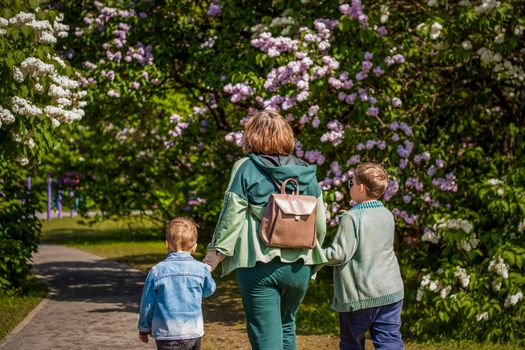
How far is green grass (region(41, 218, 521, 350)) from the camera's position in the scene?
9406 mm

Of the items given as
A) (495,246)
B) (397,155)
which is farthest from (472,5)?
(495,246)

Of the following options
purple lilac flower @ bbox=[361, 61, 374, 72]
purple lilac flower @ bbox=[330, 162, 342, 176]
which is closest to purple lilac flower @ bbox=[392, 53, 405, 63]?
purple lilac flower @ bbox=[361, 61, 374, 72]

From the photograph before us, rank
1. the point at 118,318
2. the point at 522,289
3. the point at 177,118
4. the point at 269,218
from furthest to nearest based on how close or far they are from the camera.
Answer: the point at 177,118 → the point at 118,318 → the point at 522,289 → the point at 269,218

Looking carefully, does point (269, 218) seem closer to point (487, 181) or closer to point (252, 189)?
point (252, 189)

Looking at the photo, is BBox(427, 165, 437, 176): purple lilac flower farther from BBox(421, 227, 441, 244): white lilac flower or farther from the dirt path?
the dirt path

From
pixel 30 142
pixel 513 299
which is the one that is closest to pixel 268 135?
pixel 513 299

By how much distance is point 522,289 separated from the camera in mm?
8078

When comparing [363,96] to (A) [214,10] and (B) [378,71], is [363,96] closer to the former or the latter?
(B) [378,71]

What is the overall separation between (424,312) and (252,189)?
4.67 m

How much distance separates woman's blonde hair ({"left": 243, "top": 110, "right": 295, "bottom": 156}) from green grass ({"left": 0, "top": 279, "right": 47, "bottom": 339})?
15.2 ft

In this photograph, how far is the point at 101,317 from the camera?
32.8ft

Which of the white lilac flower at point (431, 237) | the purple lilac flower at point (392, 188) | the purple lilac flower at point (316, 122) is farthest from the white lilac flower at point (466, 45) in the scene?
the white lilac flower at point (431, 237)

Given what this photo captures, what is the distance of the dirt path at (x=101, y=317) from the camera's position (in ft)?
27.6

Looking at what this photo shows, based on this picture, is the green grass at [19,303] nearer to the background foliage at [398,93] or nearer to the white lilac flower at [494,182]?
the background foliage at [398,93]
